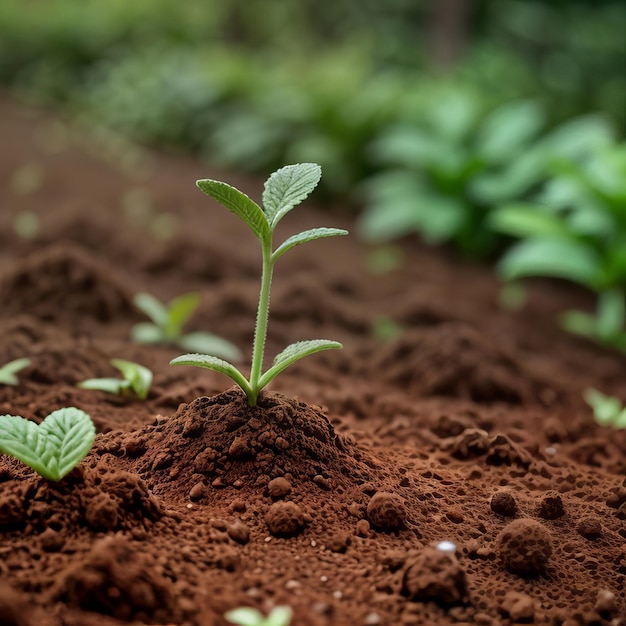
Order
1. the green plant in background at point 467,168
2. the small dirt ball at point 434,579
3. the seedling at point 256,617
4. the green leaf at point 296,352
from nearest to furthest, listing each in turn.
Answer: the seedling at point 256,617 → the small dirt ball at point 434,579 → the green leaf at point 296,352 → the green plant in background at point 467,168

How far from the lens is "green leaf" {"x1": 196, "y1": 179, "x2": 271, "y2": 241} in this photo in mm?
1450

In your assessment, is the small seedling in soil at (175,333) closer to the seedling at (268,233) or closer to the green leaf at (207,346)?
the green leaf at (207,346)

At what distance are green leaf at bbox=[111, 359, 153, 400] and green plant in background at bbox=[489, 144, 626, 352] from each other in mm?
2085

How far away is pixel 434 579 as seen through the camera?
4.19 feet

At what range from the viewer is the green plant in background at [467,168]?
14.1 feet

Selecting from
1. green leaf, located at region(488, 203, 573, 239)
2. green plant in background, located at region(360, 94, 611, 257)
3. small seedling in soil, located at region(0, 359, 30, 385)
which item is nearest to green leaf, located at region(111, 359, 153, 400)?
small seedling in soil, located at region(0, 359, 30, 385)

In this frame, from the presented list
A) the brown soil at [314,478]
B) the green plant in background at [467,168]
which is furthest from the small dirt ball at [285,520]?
the green plant in background at [467,168]

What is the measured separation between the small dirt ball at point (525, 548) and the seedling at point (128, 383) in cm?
103

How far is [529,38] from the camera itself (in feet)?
38.7

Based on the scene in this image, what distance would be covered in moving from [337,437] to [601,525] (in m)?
0.60

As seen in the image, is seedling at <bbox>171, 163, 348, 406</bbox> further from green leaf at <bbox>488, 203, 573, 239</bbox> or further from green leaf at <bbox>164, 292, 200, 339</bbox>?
green leaf at <bbox>488, 203, 573, 239</bbox>

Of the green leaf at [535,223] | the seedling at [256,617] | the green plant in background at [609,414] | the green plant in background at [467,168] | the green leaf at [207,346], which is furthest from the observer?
the green plant in background at [467,168]

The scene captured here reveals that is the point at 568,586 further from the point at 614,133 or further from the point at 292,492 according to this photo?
the point at 614,133

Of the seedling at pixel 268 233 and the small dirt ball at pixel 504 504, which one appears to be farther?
the small dirt ball at pixel 504 504
